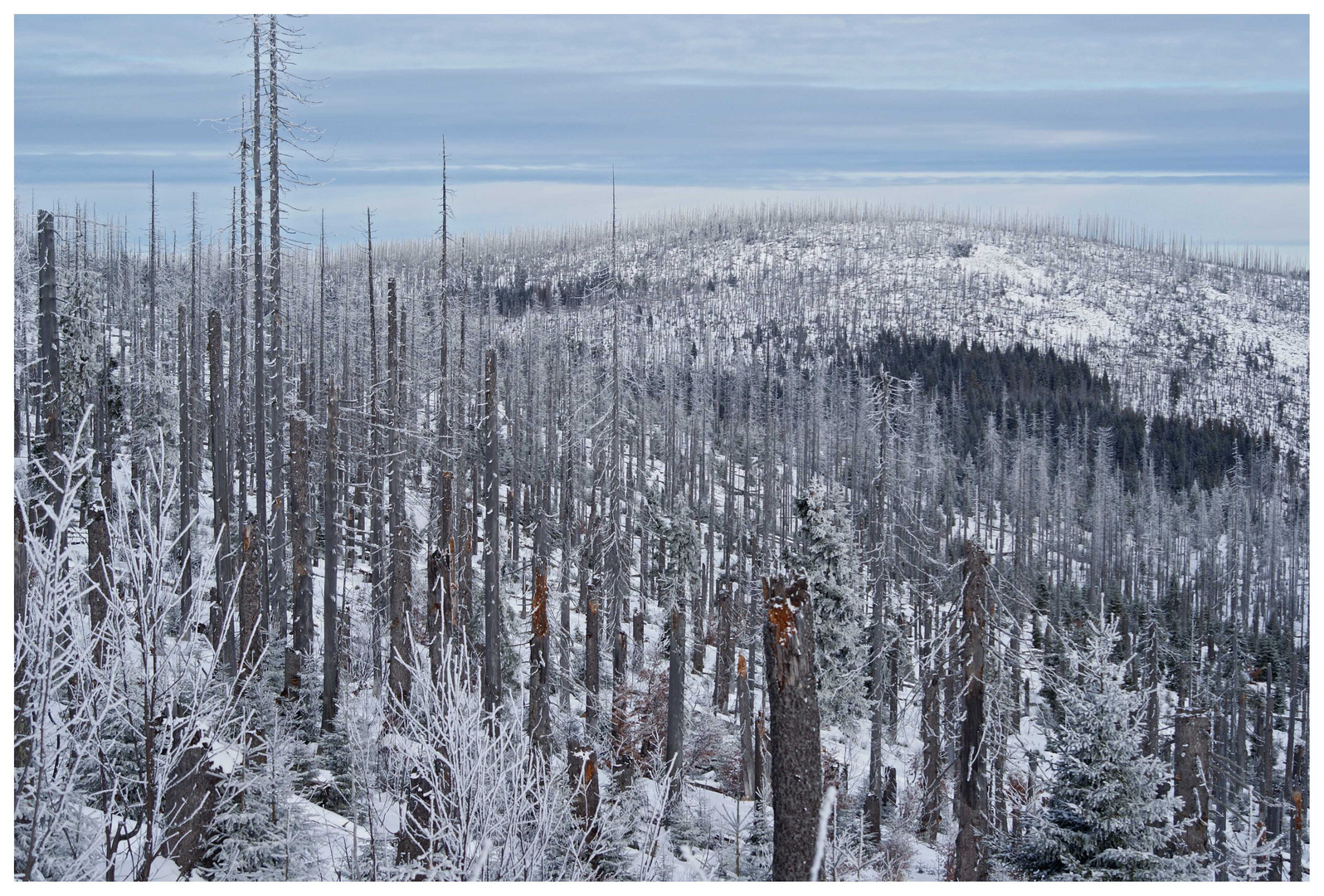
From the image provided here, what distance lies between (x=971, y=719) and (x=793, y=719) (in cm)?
621

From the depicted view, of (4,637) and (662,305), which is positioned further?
(662,305)

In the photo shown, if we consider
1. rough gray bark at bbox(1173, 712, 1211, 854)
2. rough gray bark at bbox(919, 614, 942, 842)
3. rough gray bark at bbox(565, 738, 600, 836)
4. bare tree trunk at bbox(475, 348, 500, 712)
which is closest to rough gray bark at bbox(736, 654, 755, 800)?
rough gray bark at bbox(919, 614, 942, 842)

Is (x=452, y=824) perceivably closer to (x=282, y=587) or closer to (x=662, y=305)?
(x=282, y=587)

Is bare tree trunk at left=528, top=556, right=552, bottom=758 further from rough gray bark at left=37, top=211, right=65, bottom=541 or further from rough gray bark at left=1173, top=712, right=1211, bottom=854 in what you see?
rough gray bark at left=1173, top=712, right=1211, bottom=854

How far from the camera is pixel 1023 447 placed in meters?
88.5

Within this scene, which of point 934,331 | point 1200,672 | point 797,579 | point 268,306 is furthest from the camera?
point 934,331

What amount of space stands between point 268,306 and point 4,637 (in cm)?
1373

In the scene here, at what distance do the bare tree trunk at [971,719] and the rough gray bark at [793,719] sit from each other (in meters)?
5.69

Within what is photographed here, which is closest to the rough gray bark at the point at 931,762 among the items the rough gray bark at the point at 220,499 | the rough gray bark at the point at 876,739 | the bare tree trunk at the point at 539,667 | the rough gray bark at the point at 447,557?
the rough gray bark at the point at 876,739

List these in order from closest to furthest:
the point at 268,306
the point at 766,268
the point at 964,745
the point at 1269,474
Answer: the point at 964,745, the point at 268,306, the point at 1269,474, the point at 766,268

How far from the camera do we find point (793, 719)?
7500mm

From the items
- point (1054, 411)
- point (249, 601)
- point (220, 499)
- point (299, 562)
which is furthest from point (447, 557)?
point (1054, 411)

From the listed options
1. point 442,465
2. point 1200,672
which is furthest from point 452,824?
point 1200,672

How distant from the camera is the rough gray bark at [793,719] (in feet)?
24.3
